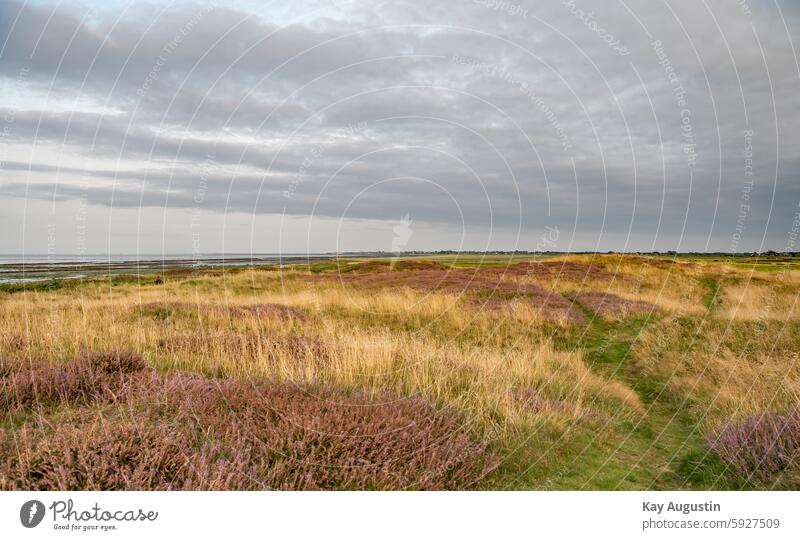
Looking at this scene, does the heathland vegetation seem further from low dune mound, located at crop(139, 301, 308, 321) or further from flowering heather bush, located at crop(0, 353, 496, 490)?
low dune mound, located at crop(139, 301, 308, 321)

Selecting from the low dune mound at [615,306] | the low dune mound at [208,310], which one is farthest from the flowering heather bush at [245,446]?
the low dune mound at [615,306]

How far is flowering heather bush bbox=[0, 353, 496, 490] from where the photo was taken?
4422 mm

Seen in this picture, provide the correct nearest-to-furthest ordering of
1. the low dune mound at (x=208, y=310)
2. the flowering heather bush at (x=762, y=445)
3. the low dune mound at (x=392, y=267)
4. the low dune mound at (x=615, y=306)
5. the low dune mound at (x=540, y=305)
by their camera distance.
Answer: the flowering heather bush at (x=762, y=445)
the low dune mound at (x=208, y=310)
the low dune mound at (x=540, y=305)
the low dune mound at (x=615, y=306)
the low dune mound at (x=392, y=267)

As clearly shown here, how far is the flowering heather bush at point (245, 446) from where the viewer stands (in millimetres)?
4422

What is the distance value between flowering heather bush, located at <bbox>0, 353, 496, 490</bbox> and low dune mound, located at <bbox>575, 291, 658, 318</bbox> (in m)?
13.7

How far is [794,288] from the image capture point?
19.0 m

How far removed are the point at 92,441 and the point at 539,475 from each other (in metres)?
4.53

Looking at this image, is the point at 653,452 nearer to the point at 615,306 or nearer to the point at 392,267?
the point at 615,306

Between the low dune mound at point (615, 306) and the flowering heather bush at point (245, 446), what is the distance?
13745 millimetres

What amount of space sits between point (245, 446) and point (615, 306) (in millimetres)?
17108

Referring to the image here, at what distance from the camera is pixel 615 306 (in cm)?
1884

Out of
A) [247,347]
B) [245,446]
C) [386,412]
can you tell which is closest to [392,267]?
[247,347]
